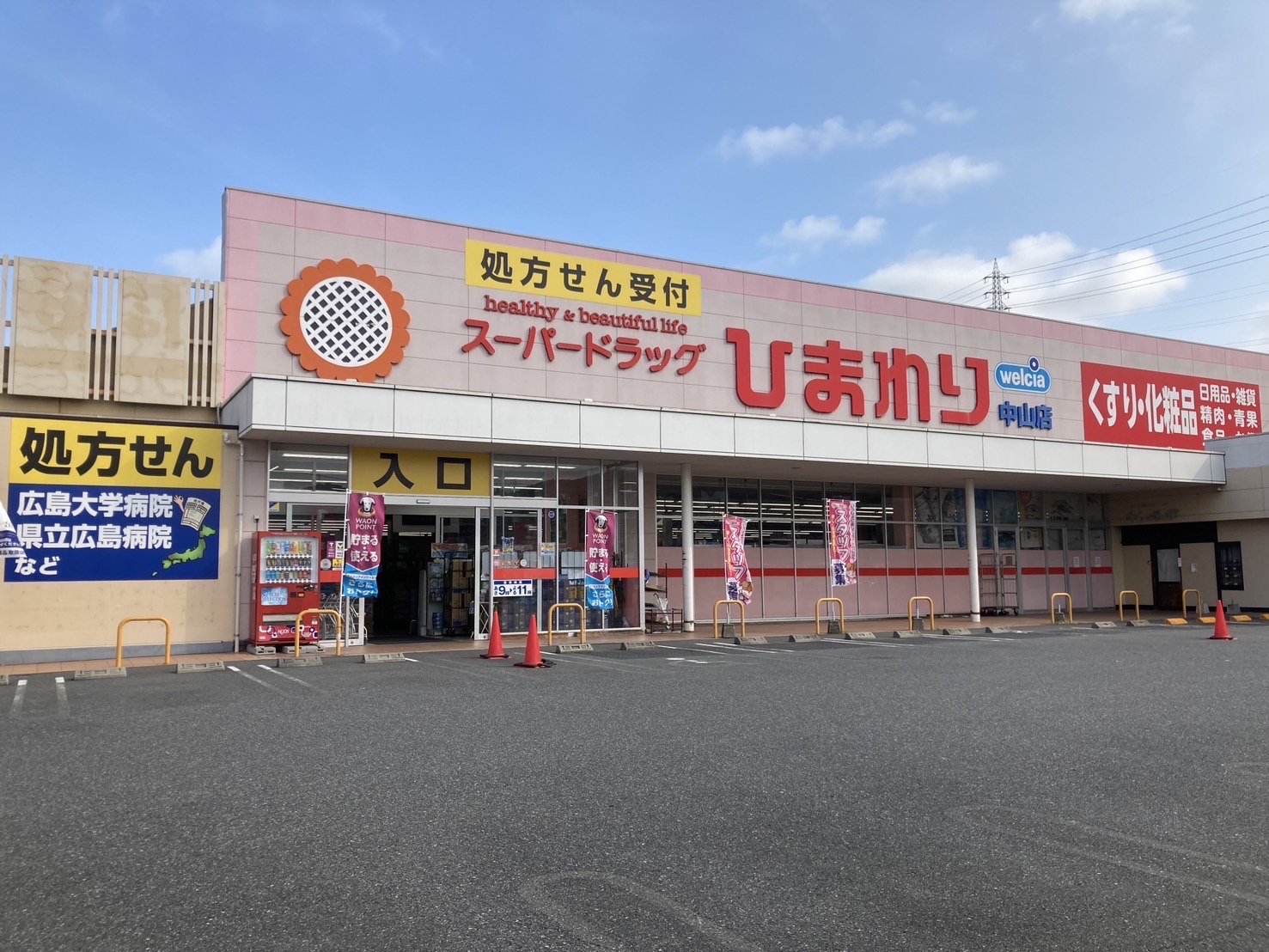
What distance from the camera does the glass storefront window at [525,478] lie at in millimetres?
16922

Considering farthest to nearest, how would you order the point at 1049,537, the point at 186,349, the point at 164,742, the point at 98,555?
the point at 1049,537 → the point at 186,349 → the point at 98,555 → the point at 164,742

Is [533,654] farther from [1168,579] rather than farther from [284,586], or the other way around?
[1168,579]

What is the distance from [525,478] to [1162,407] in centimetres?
1928

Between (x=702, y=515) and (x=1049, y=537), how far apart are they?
11.1 meters

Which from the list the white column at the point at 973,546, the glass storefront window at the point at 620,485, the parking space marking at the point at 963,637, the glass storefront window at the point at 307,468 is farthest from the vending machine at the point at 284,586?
the white column at the point at 973,546

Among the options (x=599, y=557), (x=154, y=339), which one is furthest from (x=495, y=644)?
(x=154, y=339)

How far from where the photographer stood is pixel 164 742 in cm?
717

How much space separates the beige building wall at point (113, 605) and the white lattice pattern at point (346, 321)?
2.24 meters

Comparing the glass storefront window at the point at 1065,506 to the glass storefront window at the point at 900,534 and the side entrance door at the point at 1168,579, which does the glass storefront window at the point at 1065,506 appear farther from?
the glass storefront window at the point at 900,534

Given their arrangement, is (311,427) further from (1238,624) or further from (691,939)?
(1238,624)

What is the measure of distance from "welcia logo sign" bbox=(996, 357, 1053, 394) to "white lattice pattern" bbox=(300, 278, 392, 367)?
15399 mm

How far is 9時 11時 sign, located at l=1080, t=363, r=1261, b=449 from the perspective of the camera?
25172 mm

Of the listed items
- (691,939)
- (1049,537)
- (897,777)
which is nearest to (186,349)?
(897,777)

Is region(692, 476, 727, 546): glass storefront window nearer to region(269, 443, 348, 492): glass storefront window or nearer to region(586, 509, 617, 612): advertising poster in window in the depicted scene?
region(586, 509, 617, 612): advertising poster in window
